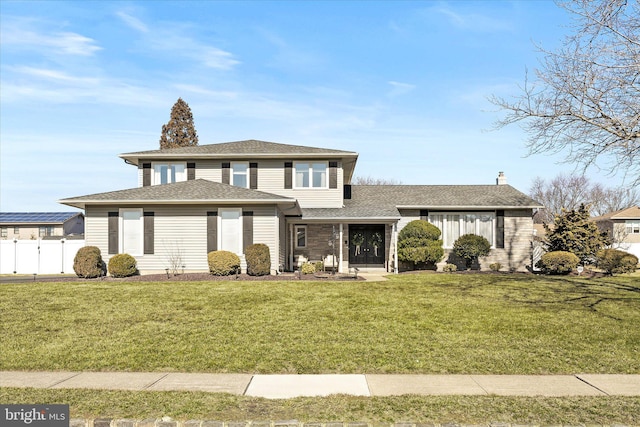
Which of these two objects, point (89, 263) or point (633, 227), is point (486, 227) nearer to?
point (89, 263)

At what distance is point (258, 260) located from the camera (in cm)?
2031

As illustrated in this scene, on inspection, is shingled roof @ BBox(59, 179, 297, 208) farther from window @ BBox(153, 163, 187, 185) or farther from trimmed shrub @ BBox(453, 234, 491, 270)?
trimmed shrub @ BBox(453, 234, 491, 270)

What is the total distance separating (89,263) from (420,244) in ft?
45.7

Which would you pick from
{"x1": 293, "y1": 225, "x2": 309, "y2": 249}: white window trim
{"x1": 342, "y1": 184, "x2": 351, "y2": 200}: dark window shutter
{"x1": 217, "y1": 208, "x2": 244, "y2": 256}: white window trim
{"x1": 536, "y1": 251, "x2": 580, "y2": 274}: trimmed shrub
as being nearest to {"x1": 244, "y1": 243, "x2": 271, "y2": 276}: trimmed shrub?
{"x1": 217, "y1": 208, "x2": 244, "y2": 256}: white window trim

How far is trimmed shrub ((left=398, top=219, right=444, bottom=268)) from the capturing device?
23.9 meters

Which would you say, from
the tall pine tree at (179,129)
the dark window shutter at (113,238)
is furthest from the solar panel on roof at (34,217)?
the dark window shutter at (113,238)

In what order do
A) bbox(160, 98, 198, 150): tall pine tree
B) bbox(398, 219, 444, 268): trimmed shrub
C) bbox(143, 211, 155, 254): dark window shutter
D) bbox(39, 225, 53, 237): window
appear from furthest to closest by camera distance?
bbox(39, 225, 53, 237): window → bbox(160, 98, 198, 150): tall pine tree → bbox(398, 219, 444, 268): trimmed shrub → bbox(143, 211, 155, 254): dark window shutter

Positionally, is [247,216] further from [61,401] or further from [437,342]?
[61,401]

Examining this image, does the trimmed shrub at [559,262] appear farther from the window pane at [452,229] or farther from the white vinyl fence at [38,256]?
the white vinyl fence at [38,256]

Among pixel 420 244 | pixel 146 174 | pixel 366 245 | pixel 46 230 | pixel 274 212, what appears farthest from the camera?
pixel 46 230

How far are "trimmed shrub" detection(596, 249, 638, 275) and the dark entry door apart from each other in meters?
9.95

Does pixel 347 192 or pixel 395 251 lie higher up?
pixel 347 192
